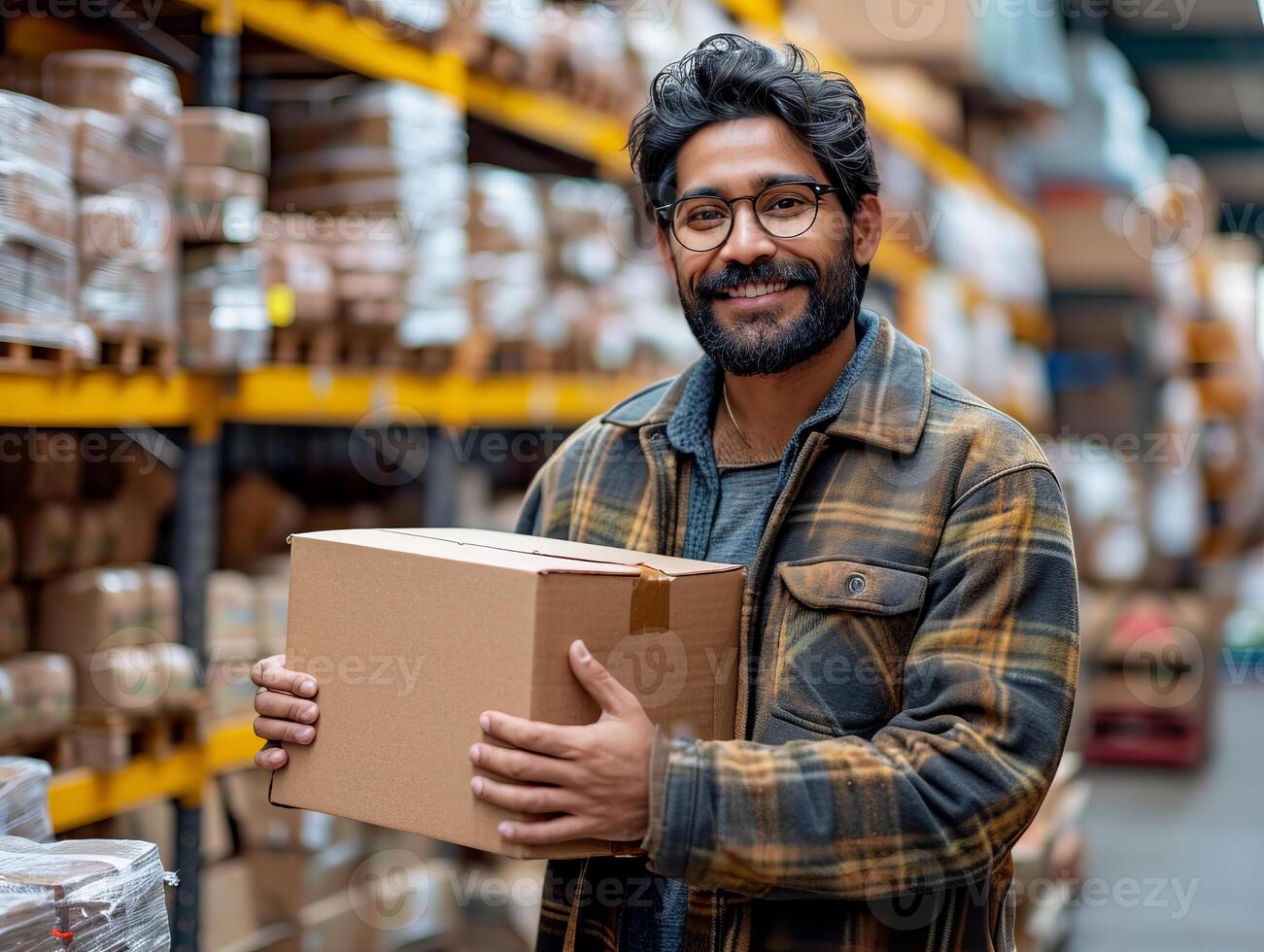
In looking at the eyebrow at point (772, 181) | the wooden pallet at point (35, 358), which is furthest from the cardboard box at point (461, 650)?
the wooden pallet at point (35, 358)

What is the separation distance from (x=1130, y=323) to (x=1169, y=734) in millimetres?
2710

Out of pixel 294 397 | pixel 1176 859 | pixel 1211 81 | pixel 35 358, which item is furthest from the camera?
pixel 1211 81

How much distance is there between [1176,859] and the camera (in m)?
6.42

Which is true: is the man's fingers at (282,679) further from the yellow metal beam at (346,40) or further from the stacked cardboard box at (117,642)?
the yellow metal beam at (346,40)

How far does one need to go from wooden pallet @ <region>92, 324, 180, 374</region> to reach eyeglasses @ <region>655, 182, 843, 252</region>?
151 cm

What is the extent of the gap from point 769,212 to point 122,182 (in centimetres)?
161

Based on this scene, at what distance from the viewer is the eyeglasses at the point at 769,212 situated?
2104 millimetres

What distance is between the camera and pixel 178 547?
3.43m

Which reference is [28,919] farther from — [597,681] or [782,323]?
[782,323]

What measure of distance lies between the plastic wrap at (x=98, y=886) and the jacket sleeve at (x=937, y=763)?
0.74 m

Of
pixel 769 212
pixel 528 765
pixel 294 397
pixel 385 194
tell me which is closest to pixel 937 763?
pixel 528 765

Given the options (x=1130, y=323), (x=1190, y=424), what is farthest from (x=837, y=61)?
(x=1190, y=424)

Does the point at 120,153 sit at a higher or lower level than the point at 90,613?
higher

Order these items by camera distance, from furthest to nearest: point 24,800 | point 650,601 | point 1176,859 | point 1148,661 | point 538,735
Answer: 1. point 1148,661
2. point 1176,859
3. point 24,800
4. point 650,601
5. point 538,735
